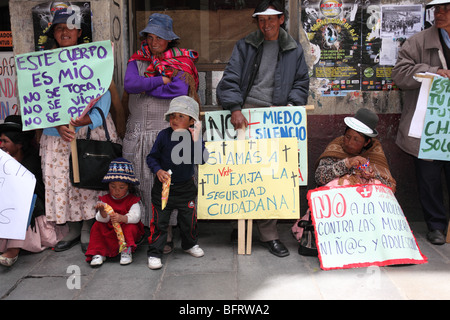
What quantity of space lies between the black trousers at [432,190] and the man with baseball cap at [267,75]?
1.35 meters

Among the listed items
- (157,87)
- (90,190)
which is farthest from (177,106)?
(90,190)

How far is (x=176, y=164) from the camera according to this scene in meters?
3.86

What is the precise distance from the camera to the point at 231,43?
502 centimetres

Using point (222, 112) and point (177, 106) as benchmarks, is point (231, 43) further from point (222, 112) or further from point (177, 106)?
point (177, 106)

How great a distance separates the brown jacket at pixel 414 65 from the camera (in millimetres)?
4234

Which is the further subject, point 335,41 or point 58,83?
point 335,41

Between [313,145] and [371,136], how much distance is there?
97cm

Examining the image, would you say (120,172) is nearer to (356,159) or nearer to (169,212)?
(169,212)

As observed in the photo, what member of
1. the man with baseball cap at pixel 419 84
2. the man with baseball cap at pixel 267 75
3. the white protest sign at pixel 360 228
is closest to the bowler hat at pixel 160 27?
the man with baseball cap at pixel 267 75

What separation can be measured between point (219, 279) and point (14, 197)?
1.77m

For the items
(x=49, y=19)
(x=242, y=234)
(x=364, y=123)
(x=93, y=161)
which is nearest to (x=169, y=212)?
(x=242, y=234)

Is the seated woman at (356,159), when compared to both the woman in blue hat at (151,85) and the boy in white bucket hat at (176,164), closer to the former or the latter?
the boy in white bucket hat at (176,164)
